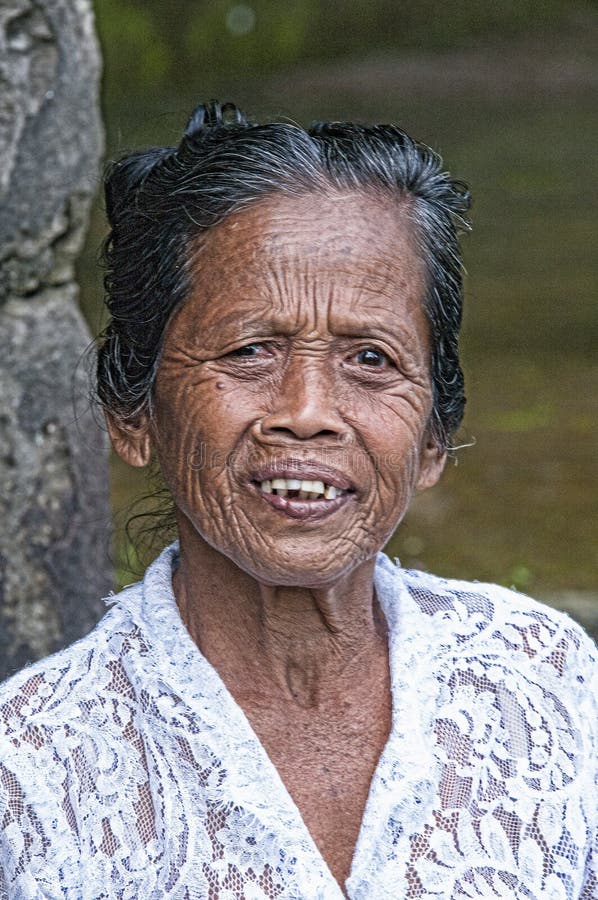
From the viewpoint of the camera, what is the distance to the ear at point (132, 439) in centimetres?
240

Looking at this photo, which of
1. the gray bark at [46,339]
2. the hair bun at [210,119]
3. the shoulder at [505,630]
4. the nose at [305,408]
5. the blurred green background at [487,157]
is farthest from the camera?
the blurred green background at [487,157]

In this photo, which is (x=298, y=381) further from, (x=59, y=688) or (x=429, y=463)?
(x=59, y=688)

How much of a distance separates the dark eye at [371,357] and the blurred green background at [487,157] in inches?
21.7

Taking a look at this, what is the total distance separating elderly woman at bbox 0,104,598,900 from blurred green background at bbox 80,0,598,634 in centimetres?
40

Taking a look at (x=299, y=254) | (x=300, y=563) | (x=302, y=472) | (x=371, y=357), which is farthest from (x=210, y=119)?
(x=300, y=563)

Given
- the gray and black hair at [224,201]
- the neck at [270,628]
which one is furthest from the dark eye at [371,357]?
the neck at [270,628]

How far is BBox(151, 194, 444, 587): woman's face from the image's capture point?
216 cm

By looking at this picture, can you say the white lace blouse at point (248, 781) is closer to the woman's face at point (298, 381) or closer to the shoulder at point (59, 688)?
the shoulder at point (59, 688)

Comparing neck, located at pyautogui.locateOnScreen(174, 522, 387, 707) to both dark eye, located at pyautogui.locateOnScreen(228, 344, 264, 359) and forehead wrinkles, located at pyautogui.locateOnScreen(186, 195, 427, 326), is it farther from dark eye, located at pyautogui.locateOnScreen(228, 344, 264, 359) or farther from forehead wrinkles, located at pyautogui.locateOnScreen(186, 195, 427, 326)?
forehead wrinkles, located at pyautogui.locateOnScreen(186, 195, 427, 326)

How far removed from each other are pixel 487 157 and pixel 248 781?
1199 centimetres

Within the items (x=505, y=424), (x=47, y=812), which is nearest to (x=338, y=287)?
(x=47, y=812)

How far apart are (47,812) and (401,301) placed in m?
0.96

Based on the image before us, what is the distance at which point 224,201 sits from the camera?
219 cm

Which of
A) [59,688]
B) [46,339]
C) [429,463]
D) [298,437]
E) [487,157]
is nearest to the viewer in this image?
[298,437]
